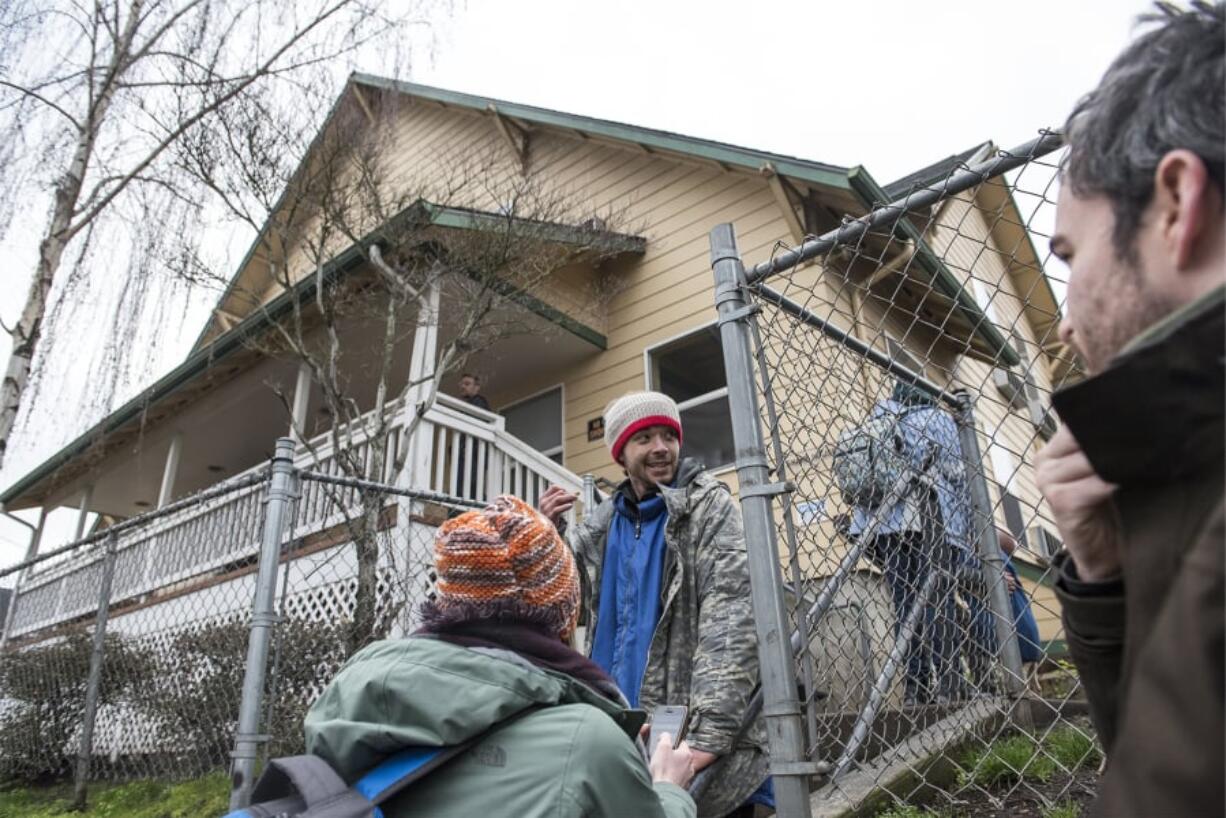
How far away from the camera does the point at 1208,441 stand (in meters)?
0.67

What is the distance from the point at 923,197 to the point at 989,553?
2.14 m

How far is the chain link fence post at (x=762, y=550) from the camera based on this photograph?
5.89 feet

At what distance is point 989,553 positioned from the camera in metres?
3.41

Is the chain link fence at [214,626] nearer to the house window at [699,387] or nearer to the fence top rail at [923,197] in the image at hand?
the fence top rail at [923,197]

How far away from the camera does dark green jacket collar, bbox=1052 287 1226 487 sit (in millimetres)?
667

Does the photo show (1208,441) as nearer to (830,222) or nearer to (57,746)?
(830,222)

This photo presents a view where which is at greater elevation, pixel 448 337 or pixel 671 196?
pixel 671 196

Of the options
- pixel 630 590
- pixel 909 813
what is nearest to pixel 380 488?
pixel 630 590

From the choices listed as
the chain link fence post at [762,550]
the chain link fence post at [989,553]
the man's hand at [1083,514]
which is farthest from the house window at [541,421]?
the man's hand at [1083,514]

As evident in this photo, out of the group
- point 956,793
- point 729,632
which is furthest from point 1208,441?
point 956,793

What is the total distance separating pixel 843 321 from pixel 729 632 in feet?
17.9

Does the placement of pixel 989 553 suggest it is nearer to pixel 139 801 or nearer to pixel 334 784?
pixel 334 784

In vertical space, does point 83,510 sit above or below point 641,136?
below

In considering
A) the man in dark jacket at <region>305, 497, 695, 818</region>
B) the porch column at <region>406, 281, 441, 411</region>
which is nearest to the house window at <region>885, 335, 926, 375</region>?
the man in dark jacket at <region>305, 497, 695, 818</region>
